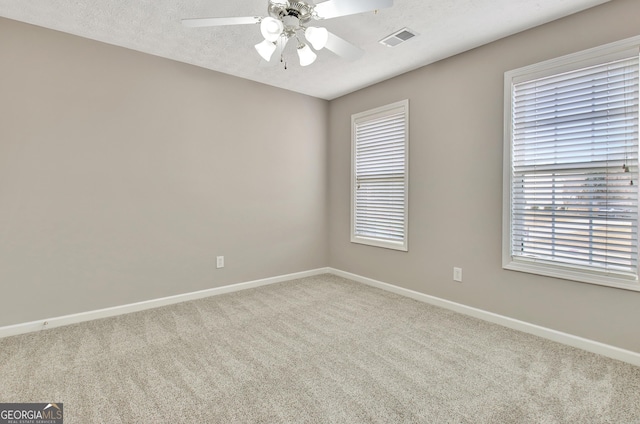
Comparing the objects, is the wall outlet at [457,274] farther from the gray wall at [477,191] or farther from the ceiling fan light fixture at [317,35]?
the ceiling fan light fixture at [317,35]

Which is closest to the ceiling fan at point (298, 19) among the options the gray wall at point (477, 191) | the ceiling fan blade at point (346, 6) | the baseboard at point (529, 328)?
the ceiling fan blade at point (346, 6)

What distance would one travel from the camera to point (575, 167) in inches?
94.1

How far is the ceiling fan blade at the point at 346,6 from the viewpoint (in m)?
1.63

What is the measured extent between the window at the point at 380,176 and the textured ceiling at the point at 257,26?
66cm

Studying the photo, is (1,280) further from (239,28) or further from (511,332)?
(511,332)

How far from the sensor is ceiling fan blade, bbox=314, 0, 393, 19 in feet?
5.35

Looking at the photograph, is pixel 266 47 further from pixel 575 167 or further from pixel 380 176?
pixel 575 167

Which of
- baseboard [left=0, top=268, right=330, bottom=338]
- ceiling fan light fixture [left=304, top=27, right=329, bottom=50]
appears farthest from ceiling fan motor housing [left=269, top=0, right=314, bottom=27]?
baseboard [left=0, top=268, right=330, bottom=338]

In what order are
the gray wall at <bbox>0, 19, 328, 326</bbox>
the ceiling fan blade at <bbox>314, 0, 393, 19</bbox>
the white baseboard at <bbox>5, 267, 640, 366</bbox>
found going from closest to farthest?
the ceiling fan blade at <bbox>314, 0, 393, 19</bbox> < the white baseboard at <bbox>5, 267, 640, 366</bbox> < the gray wall at <bbox>0, 19, 328, 326</bbox>

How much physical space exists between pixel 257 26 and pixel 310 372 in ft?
8.95

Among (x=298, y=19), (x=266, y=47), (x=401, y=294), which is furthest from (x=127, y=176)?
(x=401, y=294)

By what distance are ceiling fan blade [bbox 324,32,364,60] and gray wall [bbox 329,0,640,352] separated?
145 centimetres

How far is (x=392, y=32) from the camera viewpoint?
2668 millimetres

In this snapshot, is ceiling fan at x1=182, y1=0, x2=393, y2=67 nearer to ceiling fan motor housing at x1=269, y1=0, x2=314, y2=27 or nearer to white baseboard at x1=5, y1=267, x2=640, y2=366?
ceiling fan motor housing at x1=269, y1=0, x2=314, y2=27
